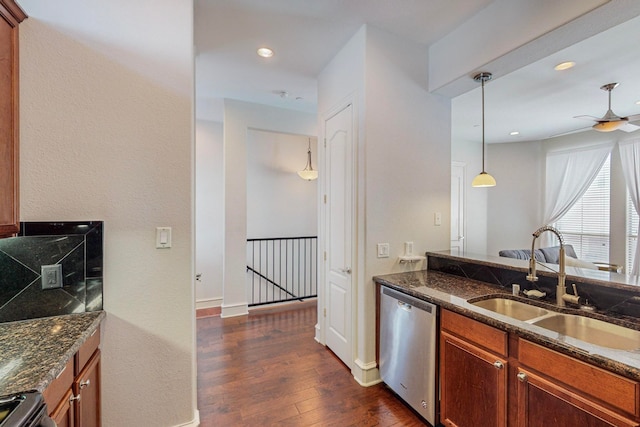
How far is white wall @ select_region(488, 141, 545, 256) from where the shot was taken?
18.5 ft

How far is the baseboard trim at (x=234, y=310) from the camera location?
3.84m

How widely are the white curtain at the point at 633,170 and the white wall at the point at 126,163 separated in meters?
6.16

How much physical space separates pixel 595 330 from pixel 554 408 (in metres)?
0.54

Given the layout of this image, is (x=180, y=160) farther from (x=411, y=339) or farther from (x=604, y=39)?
(x=604, y=39)

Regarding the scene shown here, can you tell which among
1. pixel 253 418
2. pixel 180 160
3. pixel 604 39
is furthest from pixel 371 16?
pixel 253 418

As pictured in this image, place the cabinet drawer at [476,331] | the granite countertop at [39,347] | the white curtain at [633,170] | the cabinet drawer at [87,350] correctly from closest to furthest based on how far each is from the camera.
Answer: the granite countertop at [39,347], the cabinet drawer at [87,350], the cabinet drawer at [476,331], the white curtain at [633,170]

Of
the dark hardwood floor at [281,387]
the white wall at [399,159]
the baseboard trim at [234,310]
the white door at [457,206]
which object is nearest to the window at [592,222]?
the white door at [457,206]

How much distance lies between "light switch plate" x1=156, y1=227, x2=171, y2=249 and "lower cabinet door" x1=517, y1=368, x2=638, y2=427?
2.02m

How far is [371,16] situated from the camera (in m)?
2.21

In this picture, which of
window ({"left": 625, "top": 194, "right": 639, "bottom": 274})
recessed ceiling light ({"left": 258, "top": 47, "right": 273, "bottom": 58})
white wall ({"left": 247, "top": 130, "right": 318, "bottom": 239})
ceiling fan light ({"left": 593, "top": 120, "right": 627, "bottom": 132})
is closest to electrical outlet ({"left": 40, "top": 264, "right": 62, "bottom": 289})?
recessed ceiling light ({"left": 258, "top": 47, "right": 273, "bottom": 58})

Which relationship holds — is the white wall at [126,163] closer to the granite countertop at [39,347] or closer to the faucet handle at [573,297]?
the granite countertop at [39,347]

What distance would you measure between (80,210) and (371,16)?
2.42 metres

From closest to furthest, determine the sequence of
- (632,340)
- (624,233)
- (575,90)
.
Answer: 1. (632,340)
2. (575,90)
3. (624,233)

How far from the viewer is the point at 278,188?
5.27m
